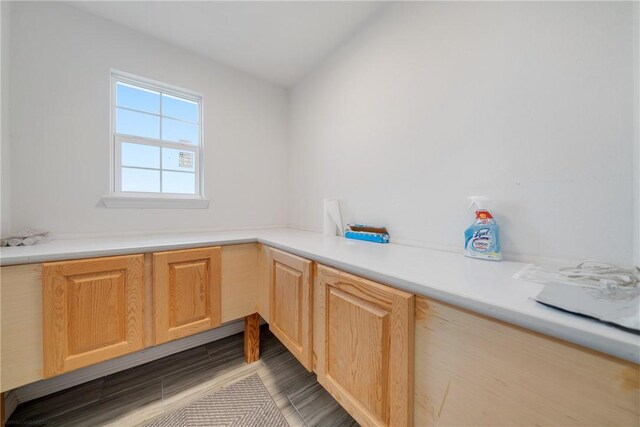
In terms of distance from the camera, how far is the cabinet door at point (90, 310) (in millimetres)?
1001

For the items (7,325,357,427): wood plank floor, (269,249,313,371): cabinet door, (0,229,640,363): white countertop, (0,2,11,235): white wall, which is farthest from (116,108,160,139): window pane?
(7,325,357,427): wood plank floor

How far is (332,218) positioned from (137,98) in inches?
69.3

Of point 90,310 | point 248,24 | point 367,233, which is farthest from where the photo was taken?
point 248,24

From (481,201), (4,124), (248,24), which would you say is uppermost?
(248,24)

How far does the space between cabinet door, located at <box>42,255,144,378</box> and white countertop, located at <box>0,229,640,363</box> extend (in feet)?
0.26

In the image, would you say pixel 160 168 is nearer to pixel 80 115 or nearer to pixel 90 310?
pixel 80 115

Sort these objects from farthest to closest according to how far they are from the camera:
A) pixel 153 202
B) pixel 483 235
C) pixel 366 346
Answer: pixel 153 202, pixel 483 235, pixel 366 346

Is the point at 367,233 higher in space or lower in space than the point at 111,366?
higher

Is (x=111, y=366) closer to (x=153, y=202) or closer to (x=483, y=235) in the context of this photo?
(x=153, y=202)

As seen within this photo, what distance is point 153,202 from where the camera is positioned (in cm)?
168

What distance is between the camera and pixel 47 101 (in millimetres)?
1354

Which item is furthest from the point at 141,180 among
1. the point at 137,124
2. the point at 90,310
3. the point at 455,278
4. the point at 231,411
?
the point at 455,278

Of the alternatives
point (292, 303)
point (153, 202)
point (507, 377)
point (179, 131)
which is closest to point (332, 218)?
point (292, 303)

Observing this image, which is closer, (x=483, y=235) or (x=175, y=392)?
(x=483, y=235)
